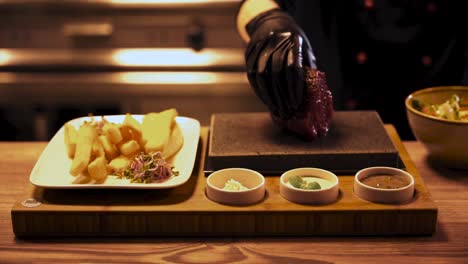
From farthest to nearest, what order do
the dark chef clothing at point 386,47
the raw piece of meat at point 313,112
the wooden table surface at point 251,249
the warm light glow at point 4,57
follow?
the warm light glow at point 4,57
the dark chef clothing at point 386,47
the raw piece of meat at point 313,112
the wooden table surface at point 251,249

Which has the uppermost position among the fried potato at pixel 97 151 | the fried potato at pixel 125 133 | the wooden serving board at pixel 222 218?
the fried potato at pixel 125 133

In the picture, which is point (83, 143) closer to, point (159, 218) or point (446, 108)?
point (159, 218)

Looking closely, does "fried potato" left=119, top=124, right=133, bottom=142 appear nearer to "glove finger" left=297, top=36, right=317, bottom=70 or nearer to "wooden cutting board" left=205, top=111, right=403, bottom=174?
"wooden cutting board" left=205, top=111, right=403, bottom=174

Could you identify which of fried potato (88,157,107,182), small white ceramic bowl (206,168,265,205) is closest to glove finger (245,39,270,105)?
small white ceramic bowl (206,168,265,205)

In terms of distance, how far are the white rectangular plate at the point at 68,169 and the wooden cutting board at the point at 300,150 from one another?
6 centimetres

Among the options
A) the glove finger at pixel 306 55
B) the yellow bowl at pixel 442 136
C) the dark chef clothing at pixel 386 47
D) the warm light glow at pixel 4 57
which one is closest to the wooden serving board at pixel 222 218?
the yellow bowl at pixel 442 136

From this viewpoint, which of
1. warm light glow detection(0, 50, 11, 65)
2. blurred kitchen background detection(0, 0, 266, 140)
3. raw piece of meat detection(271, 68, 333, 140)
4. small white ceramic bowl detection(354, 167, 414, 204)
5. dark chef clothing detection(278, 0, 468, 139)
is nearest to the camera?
small white ceramic bowl detection(354, 167, 414, 204)

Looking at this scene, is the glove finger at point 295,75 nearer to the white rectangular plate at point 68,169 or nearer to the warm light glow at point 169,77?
the white rectangular plate at point 68,169

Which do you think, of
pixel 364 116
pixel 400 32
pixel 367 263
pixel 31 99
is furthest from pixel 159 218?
pixel 31 99

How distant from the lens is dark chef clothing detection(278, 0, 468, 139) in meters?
2.50

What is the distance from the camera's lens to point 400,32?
2.52m

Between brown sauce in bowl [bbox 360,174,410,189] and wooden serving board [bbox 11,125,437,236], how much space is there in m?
0.05

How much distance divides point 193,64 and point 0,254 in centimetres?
163

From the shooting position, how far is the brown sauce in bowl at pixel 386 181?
163 centimetres
